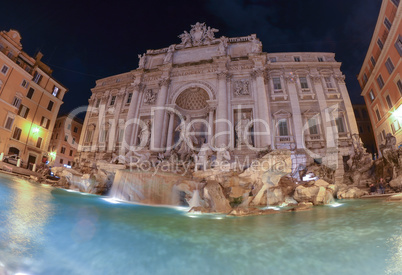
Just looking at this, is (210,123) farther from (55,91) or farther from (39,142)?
(55,91)

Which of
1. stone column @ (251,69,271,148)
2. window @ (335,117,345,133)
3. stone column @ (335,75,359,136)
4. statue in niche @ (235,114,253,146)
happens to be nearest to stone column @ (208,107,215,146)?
statue in niche @ (235,114,253,146)

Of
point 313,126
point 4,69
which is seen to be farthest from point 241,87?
point 4,69

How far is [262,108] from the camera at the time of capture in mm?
18141

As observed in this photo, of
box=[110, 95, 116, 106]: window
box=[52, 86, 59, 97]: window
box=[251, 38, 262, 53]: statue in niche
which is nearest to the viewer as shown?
box=[251, 38, 262, 53]: statue in niche

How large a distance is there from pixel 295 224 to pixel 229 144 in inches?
500

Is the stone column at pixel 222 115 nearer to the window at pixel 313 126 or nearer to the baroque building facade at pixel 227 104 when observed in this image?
the baroque building facade at pixel 227 104

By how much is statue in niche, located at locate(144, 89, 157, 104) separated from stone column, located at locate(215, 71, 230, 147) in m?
7.79

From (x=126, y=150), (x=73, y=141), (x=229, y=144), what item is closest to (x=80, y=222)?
(x=229, y=144)

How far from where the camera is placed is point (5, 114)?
1978cm

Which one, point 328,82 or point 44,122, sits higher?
point 328,82

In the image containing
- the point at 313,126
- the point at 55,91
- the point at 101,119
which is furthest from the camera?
the point at 55,91

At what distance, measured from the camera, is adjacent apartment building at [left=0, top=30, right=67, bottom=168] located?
19.8 m

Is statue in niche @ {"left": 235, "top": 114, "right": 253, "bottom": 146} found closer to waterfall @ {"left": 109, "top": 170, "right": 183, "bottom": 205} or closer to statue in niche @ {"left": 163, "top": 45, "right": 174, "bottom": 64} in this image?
waterfall @ {"left": 109, "top": 170, "right": 183, "bottom": 205}

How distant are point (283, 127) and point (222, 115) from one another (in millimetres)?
6199
